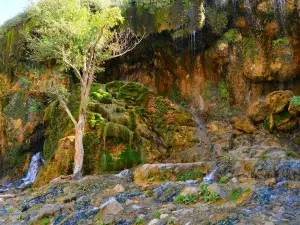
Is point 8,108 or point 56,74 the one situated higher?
point 56,74

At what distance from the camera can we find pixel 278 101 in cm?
1614

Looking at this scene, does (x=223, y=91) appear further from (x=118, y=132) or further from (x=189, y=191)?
(x=189, y=191)

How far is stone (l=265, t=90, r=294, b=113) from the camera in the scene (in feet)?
52.3

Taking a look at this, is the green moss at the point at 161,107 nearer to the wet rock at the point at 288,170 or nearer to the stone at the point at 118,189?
the stone at the point at 118,189

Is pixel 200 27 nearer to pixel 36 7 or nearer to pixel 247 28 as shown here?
pixel 247 28

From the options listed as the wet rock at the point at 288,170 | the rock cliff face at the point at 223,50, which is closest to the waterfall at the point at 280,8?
the rock cliff face at the point at 223,50

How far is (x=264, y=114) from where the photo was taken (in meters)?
Result: 16.5

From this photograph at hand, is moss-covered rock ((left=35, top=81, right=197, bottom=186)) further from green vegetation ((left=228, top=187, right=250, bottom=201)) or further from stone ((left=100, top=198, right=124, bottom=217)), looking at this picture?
green vegetation ((left=228, top=187, right=250, bottom=201))

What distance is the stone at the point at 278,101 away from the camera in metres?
15.9

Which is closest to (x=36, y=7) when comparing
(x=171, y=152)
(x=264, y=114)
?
(x=171, y=152)

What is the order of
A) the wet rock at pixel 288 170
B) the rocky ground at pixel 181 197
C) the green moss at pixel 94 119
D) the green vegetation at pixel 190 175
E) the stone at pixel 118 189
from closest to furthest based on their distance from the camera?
the rocky ground at pixel 181 197 < the wet rock at pixel 288 170 < the stone at pixel 118 189 < the green vegetation at pixel 190 175 < the green moss at pixel 94 119

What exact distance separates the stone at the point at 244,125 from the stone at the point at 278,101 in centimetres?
120

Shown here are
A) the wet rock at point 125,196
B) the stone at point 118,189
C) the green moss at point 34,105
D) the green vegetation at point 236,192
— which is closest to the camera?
the green vegetation at point 236,192

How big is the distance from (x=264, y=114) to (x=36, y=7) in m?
12.7
